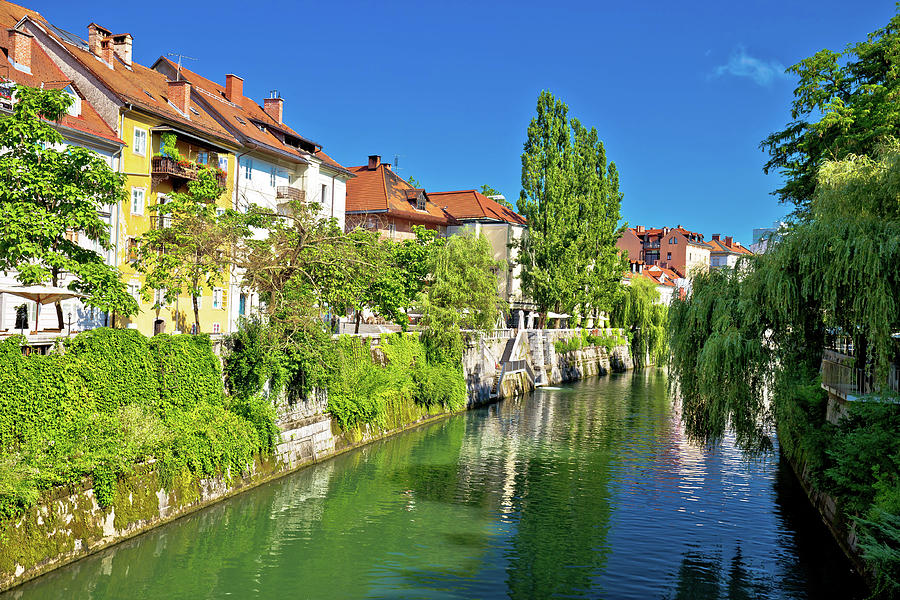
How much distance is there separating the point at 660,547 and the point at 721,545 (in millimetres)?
1486

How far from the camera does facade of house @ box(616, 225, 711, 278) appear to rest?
119m

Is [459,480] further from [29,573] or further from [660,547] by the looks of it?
[29,573]

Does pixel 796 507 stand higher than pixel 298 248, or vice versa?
pixel 298 248

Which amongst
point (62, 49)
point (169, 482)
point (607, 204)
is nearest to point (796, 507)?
point (169, 482)

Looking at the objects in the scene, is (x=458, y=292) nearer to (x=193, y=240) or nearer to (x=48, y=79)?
(x=193, y=240)

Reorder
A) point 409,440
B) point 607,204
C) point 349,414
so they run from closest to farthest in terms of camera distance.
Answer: point 349,414, point 409,440, point 607,204

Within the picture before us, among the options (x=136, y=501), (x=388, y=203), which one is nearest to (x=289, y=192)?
(x=388, y=203)

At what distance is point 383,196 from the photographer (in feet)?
184

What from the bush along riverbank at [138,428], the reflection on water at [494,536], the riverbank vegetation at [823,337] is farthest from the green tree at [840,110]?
the bush along riverbank at [138,428]

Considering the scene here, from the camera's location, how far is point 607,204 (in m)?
60.5

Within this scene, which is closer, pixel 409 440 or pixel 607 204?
pixel 409 440

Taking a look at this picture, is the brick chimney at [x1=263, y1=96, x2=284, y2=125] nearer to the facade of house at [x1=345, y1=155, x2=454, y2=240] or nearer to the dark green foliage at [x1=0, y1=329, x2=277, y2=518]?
the facade of house at [x1=345, y1=155, x2=454, y2=240]

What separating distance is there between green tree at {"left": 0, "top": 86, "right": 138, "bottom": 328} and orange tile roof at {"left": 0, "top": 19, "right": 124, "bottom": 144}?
11.4 metres

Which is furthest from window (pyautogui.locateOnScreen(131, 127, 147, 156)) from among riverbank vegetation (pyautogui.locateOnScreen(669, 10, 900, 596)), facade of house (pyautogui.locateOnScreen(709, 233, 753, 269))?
facade of house (pyautogui.locateOnScreen(709, 233, 753, 269))
